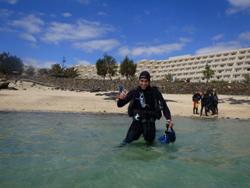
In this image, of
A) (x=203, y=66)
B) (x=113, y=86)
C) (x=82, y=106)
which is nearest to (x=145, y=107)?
(x=82, y=106)

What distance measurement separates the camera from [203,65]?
107 m

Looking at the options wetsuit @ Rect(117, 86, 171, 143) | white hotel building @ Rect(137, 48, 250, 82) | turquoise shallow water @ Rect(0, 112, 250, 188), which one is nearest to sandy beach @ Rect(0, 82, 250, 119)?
turquoise shallow water @ Rect(0, 112, 250, 188)

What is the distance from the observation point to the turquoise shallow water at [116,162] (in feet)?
17.1

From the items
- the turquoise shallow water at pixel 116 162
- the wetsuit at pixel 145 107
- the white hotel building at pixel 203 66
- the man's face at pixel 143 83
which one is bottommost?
the turquoise shallow water at pixel 116 162

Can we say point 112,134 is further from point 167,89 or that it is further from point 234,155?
point 167,89

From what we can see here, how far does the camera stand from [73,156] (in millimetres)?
7195

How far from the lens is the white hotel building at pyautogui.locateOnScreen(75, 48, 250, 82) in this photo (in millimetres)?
94812

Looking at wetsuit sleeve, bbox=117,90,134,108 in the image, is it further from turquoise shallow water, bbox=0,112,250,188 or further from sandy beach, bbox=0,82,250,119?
sandy beach, bbox=0,82,250,119

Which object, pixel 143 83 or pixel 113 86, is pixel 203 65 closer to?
pixel 113 86

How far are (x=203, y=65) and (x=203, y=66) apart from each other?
0.99 feet

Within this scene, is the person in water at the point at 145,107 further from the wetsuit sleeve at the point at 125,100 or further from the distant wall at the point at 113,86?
the distant wall at the point at 113,86

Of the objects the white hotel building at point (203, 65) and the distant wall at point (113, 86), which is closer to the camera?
the distant wall at point (113, 86)

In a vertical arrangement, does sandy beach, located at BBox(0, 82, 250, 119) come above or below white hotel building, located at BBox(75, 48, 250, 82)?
below

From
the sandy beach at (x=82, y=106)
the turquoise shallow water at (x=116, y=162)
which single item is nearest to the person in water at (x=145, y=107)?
the turquoise shallow water at (x=116, y=162)
